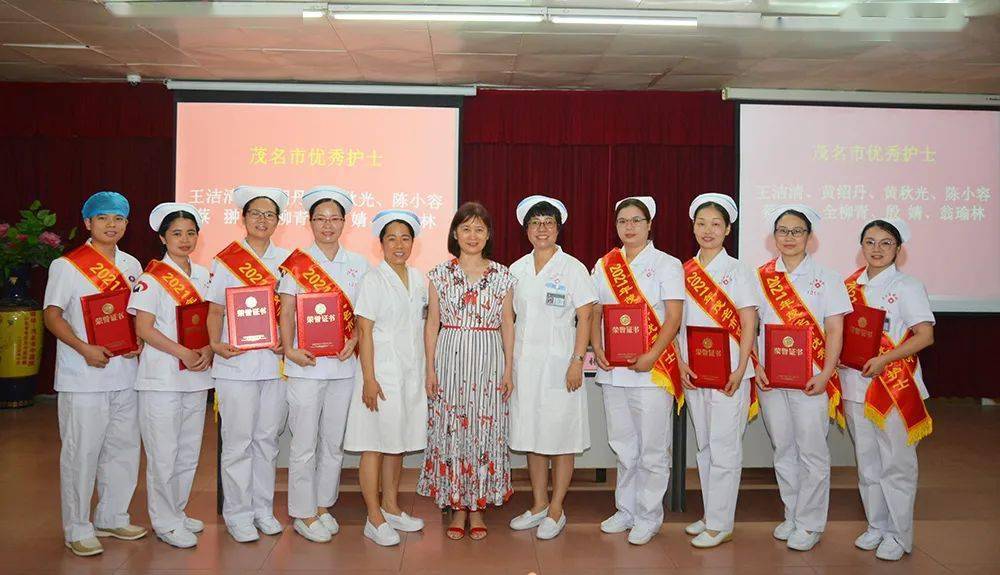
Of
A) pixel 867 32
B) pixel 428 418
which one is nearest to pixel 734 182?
pixel 867 32

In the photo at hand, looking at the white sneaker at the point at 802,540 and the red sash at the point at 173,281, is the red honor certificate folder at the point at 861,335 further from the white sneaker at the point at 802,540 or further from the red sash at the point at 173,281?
the red sash at the point at 173,281

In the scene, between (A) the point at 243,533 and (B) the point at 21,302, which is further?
(B) the point at 21,302

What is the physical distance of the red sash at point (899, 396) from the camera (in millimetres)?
3264

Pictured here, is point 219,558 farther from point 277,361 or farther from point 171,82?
point 171,82

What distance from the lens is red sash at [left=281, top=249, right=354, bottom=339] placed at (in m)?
3.35

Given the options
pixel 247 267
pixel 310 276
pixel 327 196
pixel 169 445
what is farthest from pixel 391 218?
pixel 169 445

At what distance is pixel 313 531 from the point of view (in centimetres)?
348

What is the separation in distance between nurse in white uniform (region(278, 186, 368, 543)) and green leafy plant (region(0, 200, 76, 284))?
13.2ft

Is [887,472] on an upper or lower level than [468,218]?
lower

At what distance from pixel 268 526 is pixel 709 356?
6.73 ft

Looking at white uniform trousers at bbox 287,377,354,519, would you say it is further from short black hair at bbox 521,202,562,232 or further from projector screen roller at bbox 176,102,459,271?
projector screen roller at bbox 176,102,459,271

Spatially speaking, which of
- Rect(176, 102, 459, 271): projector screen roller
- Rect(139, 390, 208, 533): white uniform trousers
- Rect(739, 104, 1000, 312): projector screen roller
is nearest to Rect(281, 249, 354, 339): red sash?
Rect(139, 390, 208, 533): white uniform trousers

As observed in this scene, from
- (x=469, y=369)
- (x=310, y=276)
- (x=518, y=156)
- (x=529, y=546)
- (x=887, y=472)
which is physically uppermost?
(x=518, y=156)

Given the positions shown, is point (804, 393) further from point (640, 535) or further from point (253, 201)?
point (253, 201)
